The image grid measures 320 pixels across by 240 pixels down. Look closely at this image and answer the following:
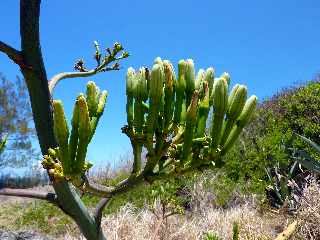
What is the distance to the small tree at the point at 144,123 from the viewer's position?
7.41 feet

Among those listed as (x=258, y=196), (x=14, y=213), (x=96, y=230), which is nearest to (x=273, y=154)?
(x=258, y=196)

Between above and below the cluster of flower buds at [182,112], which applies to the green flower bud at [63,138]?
below

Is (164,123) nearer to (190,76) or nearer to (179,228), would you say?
(190,76)

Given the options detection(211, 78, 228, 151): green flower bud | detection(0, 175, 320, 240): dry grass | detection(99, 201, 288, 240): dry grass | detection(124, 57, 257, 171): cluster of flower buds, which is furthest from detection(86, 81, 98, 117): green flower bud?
detection(99, 201, 288, 240): dry grass

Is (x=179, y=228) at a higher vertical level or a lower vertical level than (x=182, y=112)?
lower

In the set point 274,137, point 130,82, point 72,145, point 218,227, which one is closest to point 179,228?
point 218,227

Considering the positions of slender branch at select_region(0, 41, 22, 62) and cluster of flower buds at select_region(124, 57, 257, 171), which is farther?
slender branch at select_region(0, 41, 22, 62)

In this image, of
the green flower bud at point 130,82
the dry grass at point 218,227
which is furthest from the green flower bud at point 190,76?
the dry grass at point 218,227

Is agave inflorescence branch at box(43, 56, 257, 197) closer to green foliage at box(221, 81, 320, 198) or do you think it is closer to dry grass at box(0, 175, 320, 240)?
dry grass at box(0, 175, 320, 240)

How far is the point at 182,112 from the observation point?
2.47 meters

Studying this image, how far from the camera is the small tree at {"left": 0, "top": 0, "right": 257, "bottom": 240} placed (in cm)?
226

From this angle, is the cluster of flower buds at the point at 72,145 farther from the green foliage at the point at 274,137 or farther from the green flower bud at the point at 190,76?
the green foliage at the point at 274,137

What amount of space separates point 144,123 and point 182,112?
163 millimetres

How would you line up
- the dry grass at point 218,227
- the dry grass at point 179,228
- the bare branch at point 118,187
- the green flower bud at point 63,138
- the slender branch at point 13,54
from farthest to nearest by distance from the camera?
the dry grass at point 179,228 < the dry grass at point 218,227 < the slender branch at point 13,54 < the bare branch at point 118,187 < the green flower bud at point 63,138
